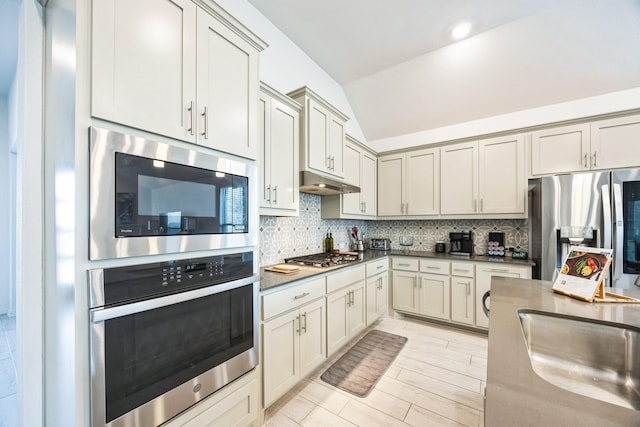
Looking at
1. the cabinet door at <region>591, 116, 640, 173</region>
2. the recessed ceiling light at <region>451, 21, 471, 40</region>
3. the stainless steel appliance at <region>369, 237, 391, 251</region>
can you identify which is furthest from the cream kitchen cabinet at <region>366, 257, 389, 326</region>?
the recessed ceiling light at <region>451, 21, 471, 40</region>

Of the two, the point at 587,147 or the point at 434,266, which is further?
the point at 434,266

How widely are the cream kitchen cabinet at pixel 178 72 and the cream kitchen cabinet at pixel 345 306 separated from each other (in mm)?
1463

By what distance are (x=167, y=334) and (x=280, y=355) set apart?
87 cm

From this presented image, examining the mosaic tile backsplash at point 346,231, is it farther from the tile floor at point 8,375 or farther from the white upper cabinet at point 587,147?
the tile floor at point 8,375

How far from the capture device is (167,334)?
1.09 meters

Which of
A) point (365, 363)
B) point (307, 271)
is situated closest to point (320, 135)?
point (307, 271)

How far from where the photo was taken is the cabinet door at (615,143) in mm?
2385

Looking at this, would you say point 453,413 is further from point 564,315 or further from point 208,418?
point 208,418

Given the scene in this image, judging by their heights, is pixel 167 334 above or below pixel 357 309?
above

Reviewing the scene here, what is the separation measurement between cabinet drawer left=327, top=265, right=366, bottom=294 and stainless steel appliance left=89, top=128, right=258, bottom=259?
3.52 feet

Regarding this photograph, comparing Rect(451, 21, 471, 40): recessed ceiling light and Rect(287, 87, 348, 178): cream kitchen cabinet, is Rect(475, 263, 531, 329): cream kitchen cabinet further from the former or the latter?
Rect(451, 21, 471, 40): recessed ceiling light

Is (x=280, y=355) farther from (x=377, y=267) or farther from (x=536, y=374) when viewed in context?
(x=377, y=267)

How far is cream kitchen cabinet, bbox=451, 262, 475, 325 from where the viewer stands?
9.59ft

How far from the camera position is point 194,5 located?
1194mm
